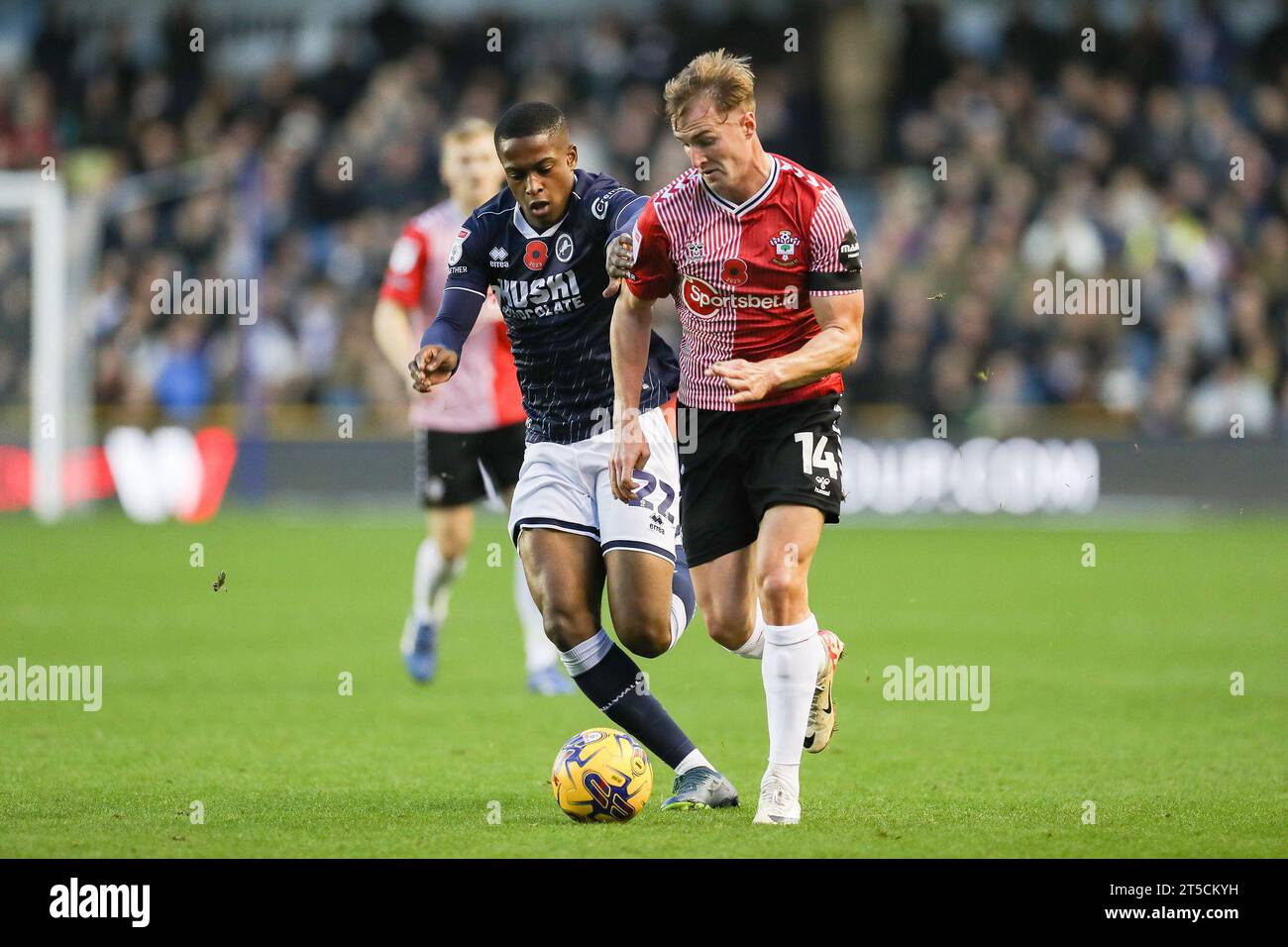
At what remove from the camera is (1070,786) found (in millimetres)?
6887

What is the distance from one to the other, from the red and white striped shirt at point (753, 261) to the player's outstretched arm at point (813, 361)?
0.06m

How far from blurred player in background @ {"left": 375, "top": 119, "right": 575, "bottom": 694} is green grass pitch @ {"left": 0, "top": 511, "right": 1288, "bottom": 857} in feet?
1.46

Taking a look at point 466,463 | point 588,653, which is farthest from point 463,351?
point 588,653

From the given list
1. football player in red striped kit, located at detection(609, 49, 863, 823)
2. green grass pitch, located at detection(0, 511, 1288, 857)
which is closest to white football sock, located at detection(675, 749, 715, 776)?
green grass pitch, located at detection(0, 511, 1288, 857)

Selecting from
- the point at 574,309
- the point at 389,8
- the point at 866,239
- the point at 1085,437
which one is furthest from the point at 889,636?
the point at 389,8

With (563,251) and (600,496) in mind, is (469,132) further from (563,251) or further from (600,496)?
(600,496)

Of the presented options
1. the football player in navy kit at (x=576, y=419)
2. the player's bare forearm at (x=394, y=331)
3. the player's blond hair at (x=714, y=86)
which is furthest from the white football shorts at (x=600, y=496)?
the player's bare forearm at (x=394, y=331)

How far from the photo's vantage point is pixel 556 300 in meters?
6.70

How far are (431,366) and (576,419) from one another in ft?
2.33

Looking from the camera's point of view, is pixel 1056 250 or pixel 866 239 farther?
pixel 866 239

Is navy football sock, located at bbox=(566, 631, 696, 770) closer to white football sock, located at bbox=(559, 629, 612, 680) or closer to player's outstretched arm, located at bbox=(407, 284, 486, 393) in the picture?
white football sock, located at bbox=(559, 629, 612, 680)

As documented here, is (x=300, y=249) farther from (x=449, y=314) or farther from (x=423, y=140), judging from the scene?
(x=449, y=314)

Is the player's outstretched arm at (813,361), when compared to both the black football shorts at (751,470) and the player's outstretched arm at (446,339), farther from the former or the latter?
the player's outstretched arm at (446,339)
